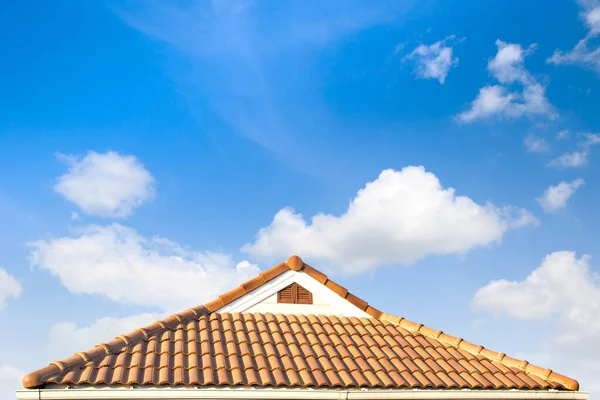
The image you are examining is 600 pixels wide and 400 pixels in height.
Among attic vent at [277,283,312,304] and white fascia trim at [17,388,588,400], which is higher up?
attic vent at [277,283,312,304]

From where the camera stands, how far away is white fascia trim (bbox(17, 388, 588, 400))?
871 centimetres

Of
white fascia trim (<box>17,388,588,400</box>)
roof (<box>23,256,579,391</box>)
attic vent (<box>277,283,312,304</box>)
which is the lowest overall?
white fascia trim (<box>17,388,588,400</box>)

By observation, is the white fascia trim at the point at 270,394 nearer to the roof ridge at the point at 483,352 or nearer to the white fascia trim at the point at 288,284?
the roof ridge at the point at 483,352

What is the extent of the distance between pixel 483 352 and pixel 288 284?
13.2ft

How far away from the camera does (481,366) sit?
37.4ft

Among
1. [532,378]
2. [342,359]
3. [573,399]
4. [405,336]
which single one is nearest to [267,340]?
[342,359]

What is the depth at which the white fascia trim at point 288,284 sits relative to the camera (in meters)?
12.2

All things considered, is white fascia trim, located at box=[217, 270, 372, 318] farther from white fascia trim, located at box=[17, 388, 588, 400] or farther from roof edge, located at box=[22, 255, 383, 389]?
white fascia trim, located at box=[17, 388, 588, 400]

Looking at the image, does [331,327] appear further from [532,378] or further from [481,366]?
[532,378]

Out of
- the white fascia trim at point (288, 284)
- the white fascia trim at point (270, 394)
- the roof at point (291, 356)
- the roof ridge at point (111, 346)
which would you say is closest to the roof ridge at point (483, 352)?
the roof at point (291, 356)

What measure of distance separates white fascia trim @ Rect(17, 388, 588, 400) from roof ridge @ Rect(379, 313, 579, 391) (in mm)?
394

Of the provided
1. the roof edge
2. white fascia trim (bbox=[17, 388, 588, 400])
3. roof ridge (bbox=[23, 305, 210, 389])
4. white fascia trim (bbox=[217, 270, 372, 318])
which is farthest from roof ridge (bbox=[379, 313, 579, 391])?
roof ridge (bbox=[23, 305, 210, 389])

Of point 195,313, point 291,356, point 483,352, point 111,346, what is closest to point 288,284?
point 195,313

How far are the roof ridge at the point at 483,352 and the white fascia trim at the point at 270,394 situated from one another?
0.39m
